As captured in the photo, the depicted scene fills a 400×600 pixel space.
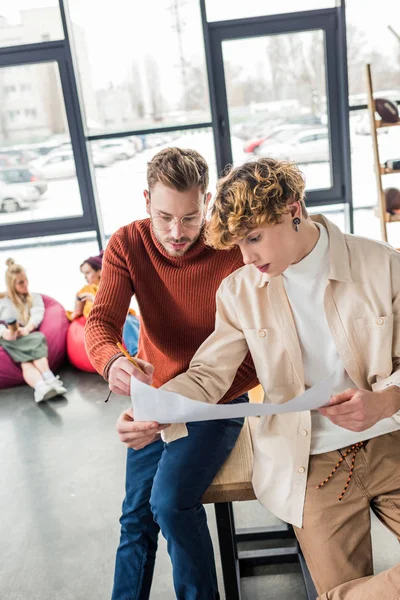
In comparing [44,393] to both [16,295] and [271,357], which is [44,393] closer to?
[16,295]

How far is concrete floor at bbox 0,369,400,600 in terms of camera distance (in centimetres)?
219

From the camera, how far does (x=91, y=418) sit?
11.6 feet

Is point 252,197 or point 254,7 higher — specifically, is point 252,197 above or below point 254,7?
below

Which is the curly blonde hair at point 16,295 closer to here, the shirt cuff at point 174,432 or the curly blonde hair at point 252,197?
the shirt cuff at point 174,432

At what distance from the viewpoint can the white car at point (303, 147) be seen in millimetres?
5039

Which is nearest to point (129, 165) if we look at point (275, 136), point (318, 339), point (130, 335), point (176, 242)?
point (275, 136)

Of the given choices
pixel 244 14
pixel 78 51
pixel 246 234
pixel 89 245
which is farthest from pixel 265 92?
pixel 246 234

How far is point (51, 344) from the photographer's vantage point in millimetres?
4258

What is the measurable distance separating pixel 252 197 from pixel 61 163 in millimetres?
4071

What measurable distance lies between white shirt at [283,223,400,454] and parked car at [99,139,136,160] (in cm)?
381

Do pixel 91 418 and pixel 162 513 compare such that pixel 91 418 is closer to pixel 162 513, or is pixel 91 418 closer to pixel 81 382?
pixel 81 382

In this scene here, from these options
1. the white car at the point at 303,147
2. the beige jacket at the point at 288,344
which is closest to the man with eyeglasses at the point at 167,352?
the beige jacket at the point at 288,344

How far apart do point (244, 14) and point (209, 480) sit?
4149 millimetres

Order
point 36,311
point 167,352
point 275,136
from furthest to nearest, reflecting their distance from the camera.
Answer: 1. point 275,136
2. point 36,311
3. point 167,352
